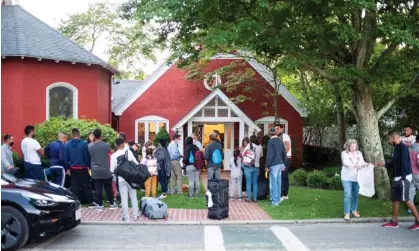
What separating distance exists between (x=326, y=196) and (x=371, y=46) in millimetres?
4393

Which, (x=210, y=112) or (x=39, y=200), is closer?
(x=39, y=200)

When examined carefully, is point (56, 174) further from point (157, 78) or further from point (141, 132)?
point (157, 78)

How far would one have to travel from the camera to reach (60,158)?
1108 cm

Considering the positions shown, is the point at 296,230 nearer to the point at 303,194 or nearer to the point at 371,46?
the point at 303,194

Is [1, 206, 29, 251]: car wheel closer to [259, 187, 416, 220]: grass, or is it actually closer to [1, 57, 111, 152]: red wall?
[259, 187, 416, 220]: grass

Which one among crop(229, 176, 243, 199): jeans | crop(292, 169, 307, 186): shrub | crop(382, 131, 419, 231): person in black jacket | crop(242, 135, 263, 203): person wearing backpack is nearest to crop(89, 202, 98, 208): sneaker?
crop(229, 176, 243, 199): jeans

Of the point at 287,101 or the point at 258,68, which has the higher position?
the point at 258,68

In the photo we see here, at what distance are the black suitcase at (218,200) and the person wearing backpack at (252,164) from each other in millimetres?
2015

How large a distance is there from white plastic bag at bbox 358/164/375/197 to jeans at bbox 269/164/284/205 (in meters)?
2.17

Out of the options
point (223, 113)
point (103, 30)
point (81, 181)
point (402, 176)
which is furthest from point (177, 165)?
point (103, 30)

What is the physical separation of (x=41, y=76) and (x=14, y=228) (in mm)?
10494

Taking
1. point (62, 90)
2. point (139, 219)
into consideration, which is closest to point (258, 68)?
point (62, 90)

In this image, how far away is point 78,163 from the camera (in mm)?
10641

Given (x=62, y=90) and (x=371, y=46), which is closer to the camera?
(x=371, y=46)
